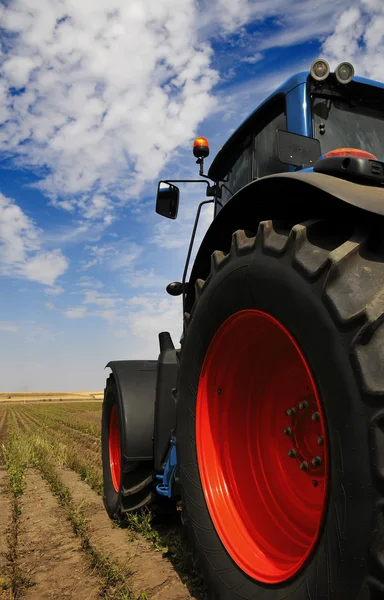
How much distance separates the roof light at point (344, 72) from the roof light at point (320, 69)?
7cm

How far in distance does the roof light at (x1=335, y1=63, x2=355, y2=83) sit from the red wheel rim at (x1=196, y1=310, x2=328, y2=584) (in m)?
1.43

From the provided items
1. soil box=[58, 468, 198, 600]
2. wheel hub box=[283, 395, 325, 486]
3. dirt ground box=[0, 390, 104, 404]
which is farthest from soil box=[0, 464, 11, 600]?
dirt ground box=[0, 390, 104, 404]

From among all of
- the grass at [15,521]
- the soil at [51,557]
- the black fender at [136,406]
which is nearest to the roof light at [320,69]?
the black fender at [136,406]

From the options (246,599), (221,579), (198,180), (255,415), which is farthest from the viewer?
(198,180)

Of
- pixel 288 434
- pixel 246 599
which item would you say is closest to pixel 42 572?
pixel 246 599

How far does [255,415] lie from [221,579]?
65cm

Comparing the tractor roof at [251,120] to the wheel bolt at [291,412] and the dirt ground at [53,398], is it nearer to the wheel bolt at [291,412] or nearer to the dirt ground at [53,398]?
the wheel bolt at [291,412]

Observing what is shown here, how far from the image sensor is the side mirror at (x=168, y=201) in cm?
345

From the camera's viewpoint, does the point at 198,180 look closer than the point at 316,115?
No

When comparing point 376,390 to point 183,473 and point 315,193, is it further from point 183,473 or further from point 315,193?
point 183,473

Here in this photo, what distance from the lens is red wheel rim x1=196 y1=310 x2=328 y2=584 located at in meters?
1.72

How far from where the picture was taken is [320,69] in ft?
7.72

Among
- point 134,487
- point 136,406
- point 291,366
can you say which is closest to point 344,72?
point 291,366

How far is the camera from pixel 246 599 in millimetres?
1565
